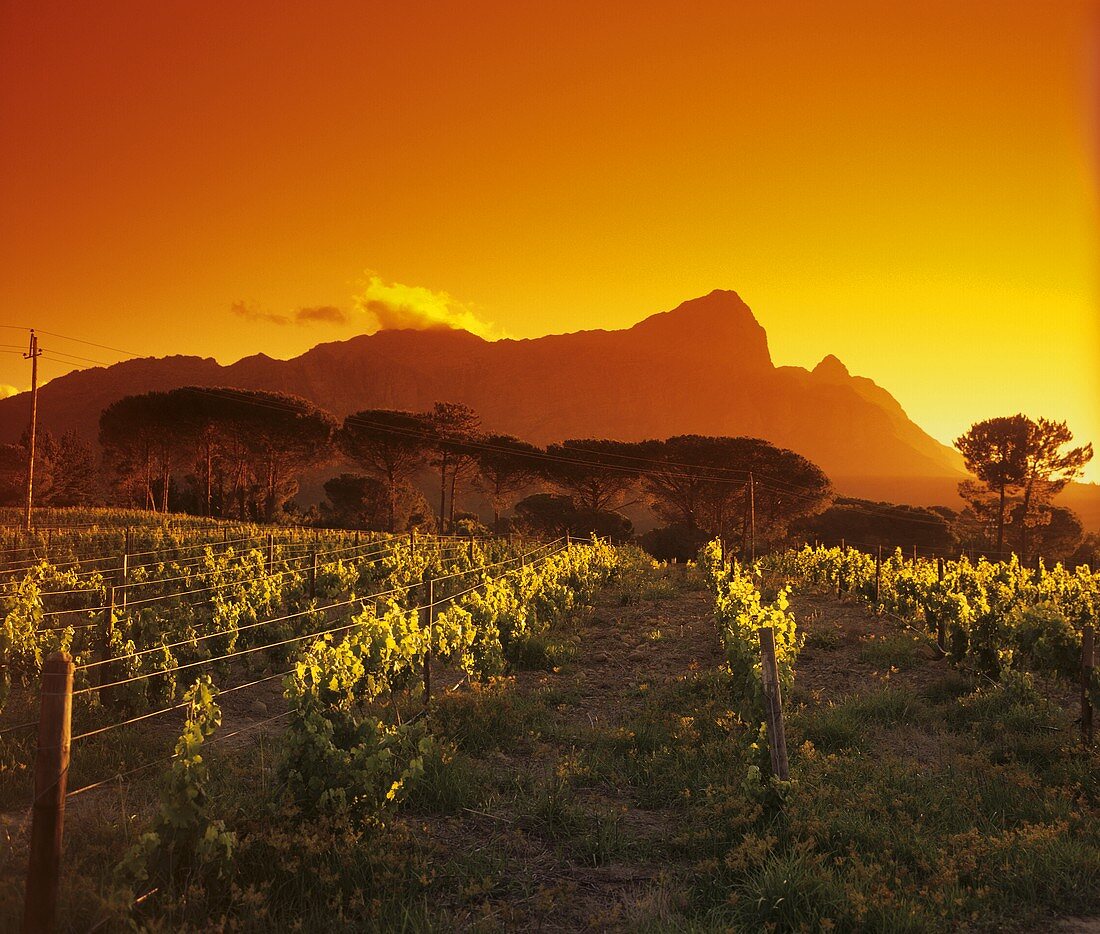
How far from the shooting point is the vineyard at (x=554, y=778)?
12.5 feet

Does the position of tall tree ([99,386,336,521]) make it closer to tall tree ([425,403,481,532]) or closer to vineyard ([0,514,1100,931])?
tall tree ([425,403,481,532])

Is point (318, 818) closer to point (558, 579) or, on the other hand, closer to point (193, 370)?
point (558, 579)

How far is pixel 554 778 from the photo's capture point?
5633 mm

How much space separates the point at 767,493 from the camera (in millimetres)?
47750

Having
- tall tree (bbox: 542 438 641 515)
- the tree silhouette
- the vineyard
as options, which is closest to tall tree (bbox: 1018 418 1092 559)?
the tree silhouette

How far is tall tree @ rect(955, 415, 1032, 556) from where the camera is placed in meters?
46.1

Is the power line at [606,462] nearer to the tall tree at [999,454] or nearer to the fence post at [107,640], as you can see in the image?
the tall tree at [999,454]

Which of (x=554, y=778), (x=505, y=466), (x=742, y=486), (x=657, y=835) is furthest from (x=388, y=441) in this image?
(x=657, y=835)

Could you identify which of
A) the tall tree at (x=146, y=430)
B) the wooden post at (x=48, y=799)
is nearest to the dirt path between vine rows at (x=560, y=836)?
the wooden post at (x=48, y=799)

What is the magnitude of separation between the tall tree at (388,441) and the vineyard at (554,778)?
3887 cm

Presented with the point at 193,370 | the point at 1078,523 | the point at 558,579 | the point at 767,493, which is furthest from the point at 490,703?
the point at 193,370

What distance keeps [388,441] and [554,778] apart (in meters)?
45.5

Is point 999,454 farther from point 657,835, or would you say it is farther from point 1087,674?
point 657,835

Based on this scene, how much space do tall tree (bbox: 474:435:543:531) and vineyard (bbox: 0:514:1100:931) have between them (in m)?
40.2
